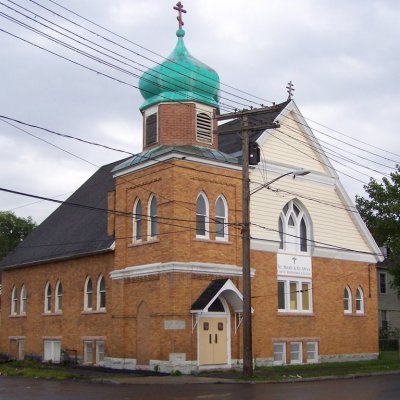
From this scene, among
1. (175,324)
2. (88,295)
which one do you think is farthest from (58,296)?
(175,324)

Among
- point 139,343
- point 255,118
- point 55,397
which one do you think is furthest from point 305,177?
point 55,397

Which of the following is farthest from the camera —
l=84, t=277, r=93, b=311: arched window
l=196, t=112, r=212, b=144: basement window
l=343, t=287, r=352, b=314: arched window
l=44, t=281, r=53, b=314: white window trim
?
l=44, t=281, r=53, b=314: white window trim

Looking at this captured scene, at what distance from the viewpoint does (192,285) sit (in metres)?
26.7

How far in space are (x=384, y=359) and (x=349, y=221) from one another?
7236mm

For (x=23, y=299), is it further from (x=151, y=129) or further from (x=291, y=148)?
(x=291, y=148)

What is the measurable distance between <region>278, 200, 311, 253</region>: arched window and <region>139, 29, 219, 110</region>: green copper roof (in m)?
6.06

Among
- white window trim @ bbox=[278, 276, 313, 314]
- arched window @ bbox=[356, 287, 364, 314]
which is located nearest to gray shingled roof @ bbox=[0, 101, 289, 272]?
white window trim @ bbox=[278, 276, 313, 314]

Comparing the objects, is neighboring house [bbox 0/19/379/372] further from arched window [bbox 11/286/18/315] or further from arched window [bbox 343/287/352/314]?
arched window [bbox 11/286/18/315]

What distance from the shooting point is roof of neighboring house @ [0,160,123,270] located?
33031 mm

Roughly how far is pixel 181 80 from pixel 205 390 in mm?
13570

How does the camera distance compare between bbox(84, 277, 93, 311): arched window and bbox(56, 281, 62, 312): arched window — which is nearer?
bbox(84, 277, 93, 311): arched window

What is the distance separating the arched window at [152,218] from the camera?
1098 inches

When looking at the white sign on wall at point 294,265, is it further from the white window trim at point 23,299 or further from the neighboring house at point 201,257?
the white window trim at point 23,299

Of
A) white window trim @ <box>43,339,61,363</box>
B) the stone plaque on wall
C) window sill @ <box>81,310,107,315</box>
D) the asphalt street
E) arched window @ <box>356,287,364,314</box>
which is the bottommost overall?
the asphalt street
